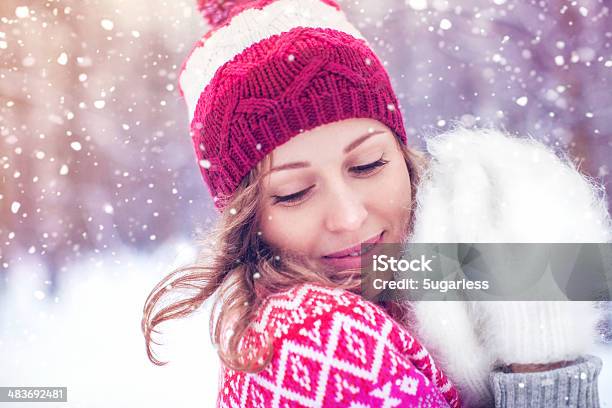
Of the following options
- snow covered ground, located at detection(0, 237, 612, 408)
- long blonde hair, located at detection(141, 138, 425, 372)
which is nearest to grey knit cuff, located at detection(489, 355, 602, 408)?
long blonde hair, located at detection(141, 138, 425, 372)

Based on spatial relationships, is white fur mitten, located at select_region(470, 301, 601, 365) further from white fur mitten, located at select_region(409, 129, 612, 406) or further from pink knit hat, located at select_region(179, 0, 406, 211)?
pink knit hat, located at select_region(179, 0, 406, 211)

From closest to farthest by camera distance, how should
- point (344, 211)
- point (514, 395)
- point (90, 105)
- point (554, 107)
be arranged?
point (514, 395), point (344, 211), point (554, 107), point (90, 105)

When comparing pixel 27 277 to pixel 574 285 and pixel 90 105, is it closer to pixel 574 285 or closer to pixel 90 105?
pixel 90 105

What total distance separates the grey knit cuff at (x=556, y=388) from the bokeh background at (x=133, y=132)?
0.46 m

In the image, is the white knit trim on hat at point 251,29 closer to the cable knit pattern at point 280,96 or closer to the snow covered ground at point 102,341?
the cable knit pattern at point 280,96

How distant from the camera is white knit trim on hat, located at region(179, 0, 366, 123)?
75 centimetres

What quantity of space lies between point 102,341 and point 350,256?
0.61m

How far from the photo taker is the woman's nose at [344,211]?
672 mm

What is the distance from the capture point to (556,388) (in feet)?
1.83

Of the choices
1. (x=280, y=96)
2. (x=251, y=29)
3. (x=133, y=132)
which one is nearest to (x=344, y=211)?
(x=280, y=96)

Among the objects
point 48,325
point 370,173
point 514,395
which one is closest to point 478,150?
point 370,173

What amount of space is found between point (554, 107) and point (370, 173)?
0.46 m

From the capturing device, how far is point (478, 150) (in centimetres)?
72

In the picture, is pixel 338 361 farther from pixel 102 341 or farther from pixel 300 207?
pixel 102 341
